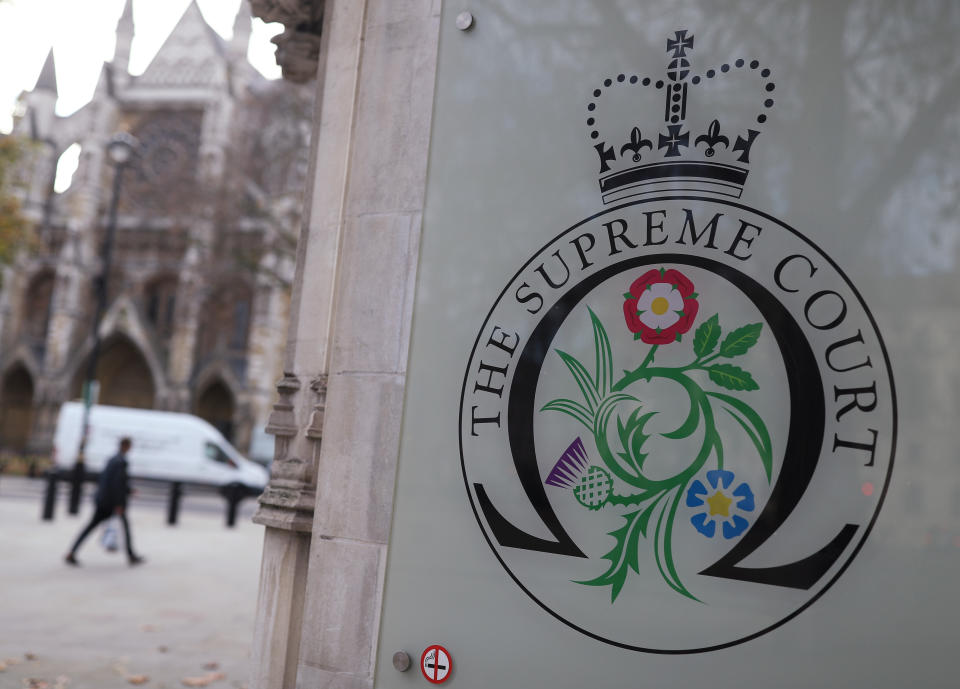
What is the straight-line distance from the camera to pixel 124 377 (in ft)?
136

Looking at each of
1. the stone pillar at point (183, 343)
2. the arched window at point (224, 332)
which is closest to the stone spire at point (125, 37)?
the stone pillar at point (183, 343)

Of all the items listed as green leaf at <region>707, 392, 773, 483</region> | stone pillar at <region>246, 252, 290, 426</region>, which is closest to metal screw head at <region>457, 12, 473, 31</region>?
green leaf at <region>707, 392, 773, 483</region>

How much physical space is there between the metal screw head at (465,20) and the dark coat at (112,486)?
8.46m

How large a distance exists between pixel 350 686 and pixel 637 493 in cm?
152

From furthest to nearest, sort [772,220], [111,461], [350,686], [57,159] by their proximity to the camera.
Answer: [57,159] → [111,461] → [350,686] → [772,220]

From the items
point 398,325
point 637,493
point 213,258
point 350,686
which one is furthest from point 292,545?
point 213,258

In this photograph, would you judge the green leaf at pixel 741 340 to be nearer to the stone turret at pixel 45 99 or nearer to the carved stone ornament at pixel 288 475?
the carved stone ornament at pixel 288 475

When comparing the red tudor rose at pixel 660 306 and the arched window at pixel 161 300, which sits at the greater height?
the arched window at pixel 161 300

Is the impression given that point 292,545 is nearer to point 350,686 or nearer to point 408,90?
point 350,686

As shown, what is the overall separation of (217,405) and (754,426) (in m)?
39.2

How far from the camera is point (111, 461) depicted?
416 inches

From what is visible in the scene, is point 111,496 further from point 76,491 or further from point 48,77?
point 48,77

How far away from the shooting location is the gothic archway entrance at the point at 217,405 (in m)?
39.2

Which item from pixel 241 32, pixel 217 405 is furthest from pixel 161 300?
pixel 241 32
